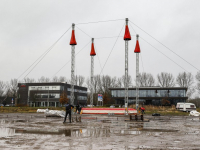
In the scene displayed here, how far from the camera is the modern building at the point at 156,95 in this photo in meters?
80.9

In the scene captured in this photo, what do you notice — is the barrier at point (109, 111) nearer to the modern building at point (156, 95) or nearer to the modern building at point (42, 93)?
the modern building at point (156, 95)

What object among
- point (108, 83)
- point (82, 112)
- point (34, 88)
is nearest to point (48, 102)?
point (34, 88)

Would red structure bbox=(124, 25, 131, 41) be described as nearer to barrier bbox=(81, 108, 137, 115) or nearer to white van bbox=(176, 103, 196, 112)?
barrier bbox=(81, 108, 137, 115)

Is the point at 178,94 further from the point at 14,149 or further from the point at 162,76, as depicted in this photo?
the point at 14,149

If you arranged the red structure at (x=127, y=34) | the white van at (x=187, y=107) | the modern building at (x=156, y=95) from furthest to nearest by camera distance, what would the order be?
the modern building at (x=156, y=95), the white van at (x=187, y=107), the red structure at (x=127, y=34)

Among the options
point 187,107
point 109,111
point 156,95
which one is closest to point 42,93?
point 156,95

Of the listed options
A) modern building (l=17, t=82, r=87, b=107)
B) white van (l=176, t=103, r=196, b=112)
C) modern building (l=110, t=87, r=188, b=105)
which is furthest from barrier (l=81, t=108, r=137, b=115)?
modern building (l=17, t=82, r=87, b=107)

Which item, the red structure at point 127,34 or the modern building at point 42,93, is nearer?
the red structure at point 127,34

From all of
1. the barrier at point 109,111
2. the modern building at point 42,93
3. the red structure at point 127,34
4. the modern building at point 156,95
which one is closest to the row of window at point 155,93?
the modern building at point 156,95

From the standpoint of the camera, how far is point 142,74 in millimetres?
108625

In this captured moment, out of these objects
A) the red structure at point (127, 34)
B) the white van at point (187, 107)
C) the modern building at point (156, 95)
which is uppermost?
the red structure at point (127, 34)

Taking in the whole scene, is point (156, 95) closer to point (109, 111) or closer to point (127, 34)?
point (109, 111)

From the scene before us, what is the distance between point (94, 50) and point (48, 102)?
2328 inches

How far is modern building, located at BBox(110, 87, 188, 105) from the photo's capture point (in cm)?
8088
